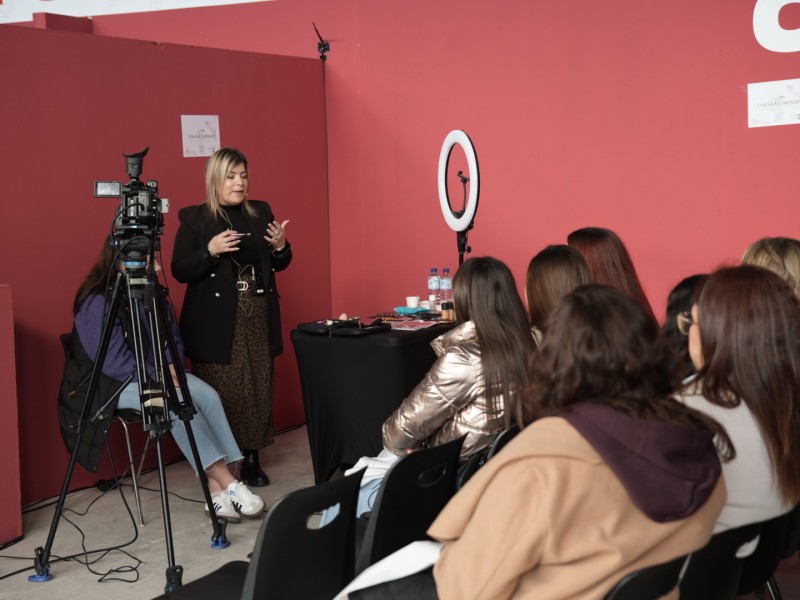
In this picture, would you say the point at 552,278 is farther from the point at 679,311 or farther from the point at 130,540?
the point at 130,540

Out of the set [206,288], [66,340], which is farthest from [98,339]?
[206,288]

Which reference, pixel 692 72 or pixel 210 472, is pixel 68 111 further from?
pixel 692 72

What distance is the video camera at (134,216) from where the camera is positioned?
2.82 m

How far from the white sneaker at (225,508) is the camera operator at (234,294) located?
46 centimetres

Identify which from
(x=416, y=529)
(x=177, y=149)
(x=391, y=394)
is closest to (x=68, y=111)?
(x=177, y=149)

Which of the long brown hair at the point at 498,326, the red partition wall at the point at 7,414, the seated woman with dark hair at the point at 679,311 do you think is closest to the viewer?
the long brown hair at the point at 498,326

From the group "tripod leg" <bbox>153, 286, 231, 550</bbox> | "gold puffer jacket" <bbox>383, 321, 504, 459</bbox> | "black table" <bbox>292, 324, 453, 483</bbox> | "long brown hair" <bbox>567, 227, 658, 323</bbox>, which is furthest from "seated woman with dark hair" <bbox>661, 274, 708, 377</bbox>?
"tripod leg" <bbox>153, 286, 231, 550</bbox>

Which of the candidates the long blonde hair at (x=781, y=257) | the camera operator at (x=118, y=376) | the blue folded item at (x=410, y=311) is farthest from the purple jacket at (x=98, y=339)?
the long blonde hair at (x=781, y=257)

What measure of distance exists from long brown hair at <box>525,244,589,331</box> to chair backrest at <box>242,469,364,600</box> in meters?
1.01

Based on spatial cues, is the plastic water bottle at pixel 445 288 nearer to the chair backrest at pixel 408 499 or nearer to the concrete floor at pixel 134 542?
the concrete floor at pixel 134 542

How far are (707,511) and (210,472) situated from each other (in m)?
2.47

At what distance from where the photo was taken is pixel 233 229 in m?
3.82

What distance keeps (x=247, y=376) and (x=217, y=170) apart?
2.95ft

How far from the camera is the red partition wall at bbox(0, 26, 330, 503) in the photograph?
3752 mm
